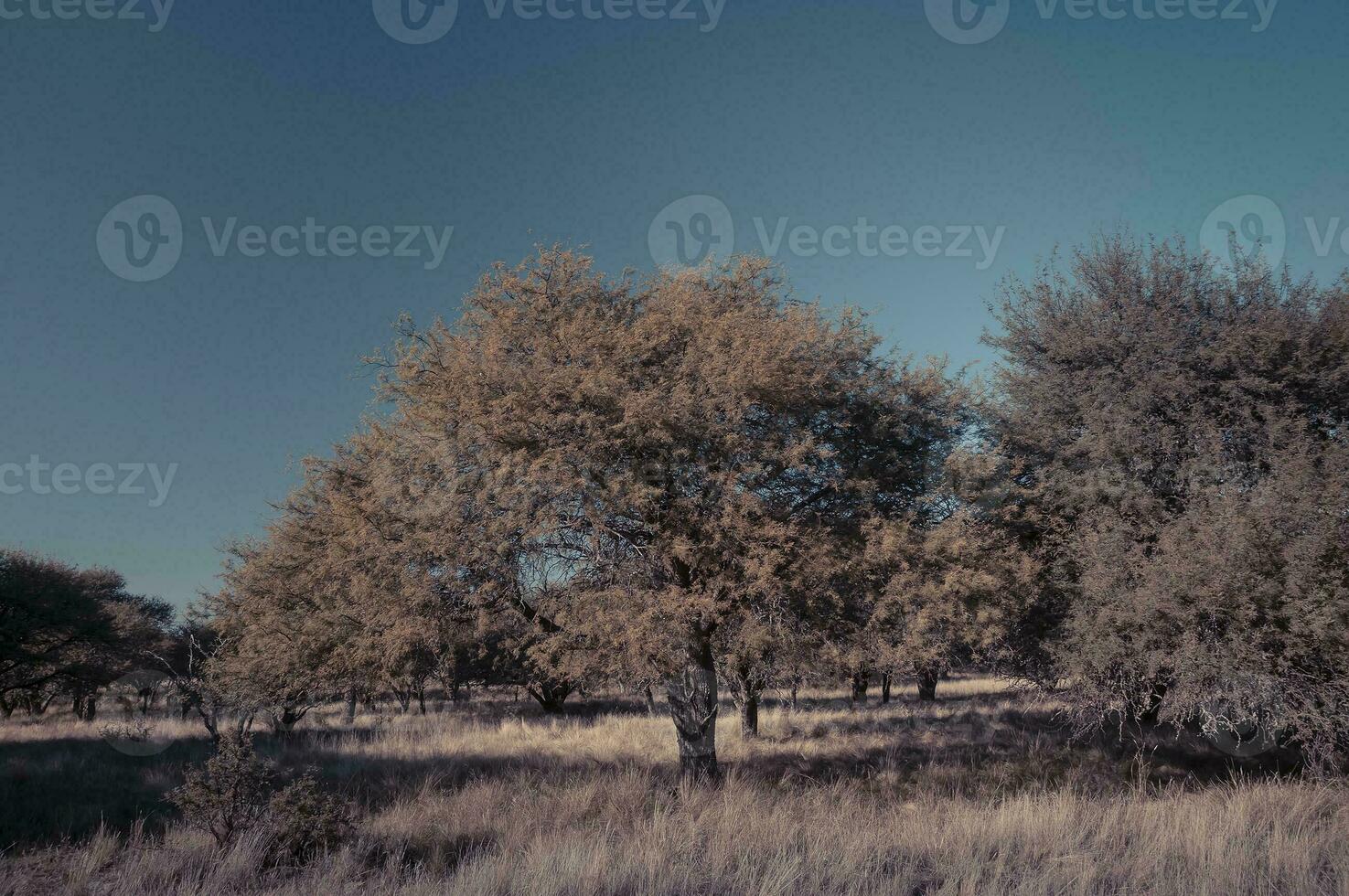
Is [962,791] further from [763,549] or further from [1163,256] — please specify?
[1163,256]

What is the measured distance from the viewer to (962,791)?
12.9 m

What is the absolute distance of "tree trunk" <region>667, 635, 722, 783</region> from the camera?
12.7m

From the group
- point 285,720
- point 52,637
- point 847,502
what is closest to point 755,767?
point 847,502

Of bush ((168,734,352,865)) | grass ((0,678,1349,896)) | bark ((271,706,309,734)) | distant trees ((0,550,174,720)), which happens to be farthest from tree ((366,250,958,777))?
distant trees ((0,550,174,720))

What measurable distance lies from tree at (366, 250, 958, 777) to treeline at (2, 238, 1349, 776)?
0.06 meters

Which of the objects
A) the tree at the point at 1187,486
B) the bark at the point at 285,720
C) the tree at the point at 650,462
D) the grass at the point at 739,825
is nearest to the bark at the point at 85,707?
the bark at the point at 285,720

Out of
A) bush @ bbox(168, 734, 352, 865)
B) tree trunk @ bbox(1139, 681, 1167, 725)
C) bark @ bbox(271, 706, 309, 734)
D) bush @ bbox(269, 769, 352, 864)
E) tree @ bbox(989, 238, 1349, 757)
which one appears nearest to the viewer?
bush @ bbox(269, 769, 352, 864)

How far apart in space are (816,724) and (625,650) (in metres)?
15.0

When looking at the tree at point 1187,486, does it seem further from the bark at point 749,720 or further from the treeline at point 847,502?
the bark at point 749,720

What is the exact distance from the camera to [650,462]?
11.7 metres

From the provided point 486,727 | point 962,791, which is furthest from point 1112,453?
point 486,727

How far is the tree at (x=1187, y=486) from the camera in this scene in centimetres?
1103

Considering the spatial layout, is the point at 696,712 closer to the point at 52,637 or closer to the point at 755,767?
the point at 755,767

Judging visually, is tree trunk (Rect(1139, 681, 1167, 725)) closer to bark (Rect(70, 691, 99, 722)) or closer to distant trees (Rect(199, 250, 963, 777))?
distant trees (Rect(199, 250, 963, 777))
